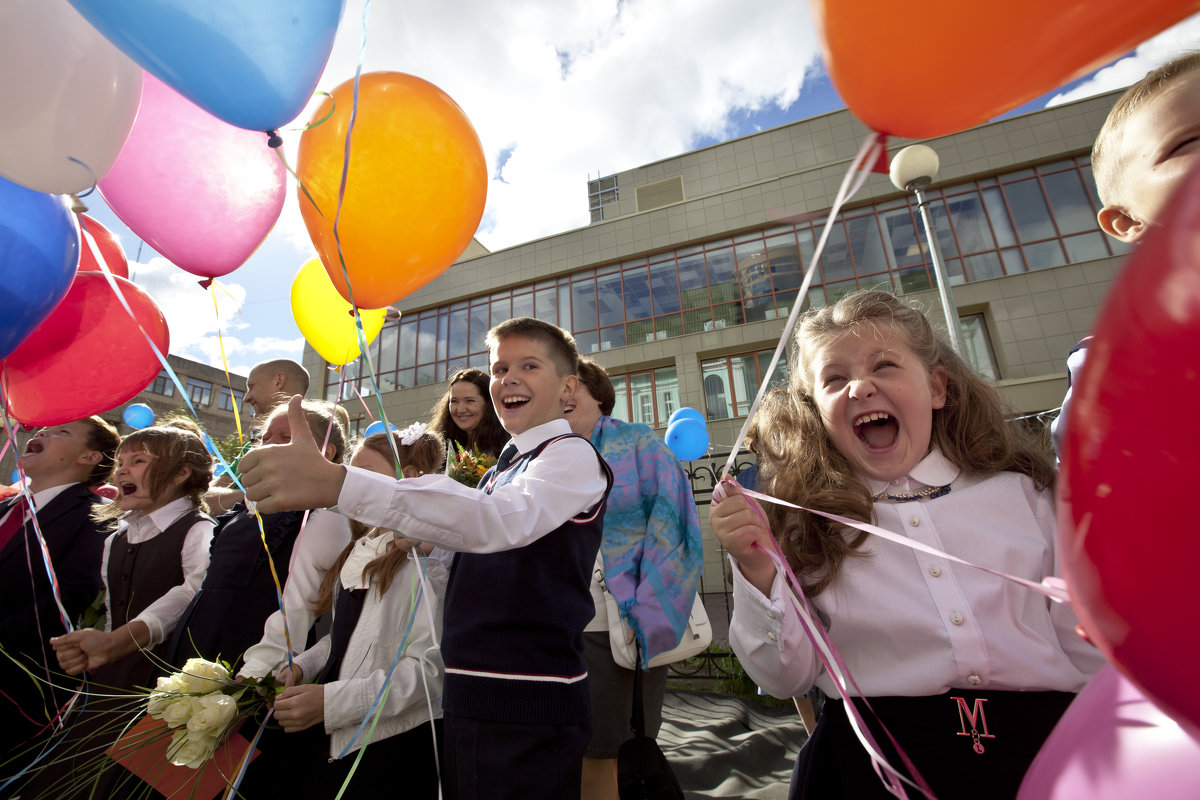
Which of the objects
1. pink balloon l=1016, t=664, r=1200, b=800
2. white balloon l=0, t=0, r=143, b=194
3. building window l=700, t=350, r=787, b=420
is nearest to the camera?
pink balloon l=1016, t=664, r=1200, b=800

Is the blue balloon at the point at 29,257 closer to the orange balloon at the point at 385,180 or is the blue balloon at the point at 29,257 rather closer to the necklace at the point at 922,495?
the orange balloon at the point at 385,180

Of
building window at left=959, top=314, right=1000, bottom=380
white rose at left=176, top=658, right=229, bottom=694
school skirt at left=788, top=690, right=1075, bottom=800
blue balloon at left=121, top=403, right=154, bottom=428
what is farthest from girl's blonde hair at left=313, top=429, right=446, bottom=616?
building window at left=959, top=314, right=1000, bottom=380

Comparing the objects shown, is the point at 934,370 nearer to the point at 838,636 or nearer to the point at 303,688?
the point at 838,636

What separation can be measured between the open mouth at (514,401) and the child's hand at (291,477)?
905mm

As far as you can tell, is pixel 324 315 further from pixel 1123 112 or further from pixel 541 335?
pixel 1123 112

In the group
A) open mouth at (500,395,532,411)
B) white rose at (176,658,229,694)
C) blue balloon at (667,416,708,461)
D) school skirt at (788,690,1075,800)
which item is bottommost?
school skirt at (788,690,1075,800)

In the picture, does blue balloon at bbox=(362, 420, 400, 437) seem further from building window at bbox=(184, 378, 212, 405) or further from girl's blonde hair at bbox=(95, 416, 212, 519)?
building window at bbox=(184, 378, 212, 405)

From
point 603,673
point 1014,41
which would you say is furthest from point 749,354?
point 1014,41

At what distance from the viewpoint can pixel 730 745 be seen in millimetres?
3846

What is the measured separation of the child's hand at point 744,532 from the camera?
124 cm

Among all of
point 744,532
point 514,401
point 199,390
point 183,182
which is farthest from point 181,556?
point 199,390

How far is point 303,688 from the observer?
1.70m

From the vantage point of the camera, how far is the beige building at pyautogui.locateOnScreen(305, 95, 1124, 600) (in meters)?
11.9

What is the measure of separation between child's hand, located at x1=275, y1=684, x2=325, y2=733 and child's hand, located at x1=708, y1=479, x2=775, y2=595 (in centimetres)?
133
